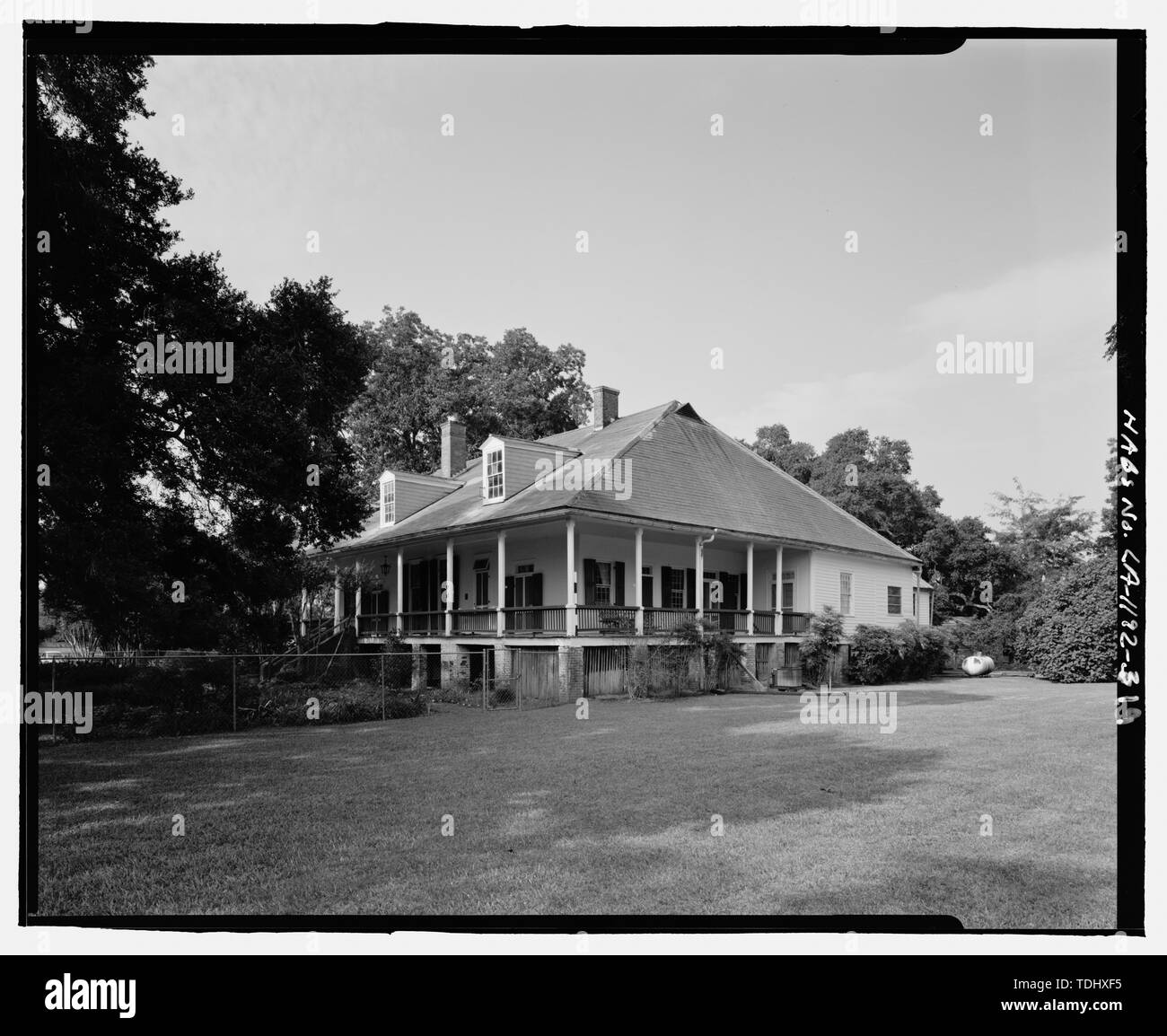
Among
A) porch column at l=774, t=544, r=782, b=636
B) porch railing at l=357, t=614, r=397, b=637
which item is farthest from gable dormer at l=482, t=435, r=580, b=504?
porch railing at l=357, t=614, r=397, b=637

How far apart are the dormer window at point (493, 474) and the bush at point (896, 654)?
10980mm

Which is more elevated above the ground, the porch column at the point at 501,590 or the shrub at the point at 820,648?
the porch column at the point at 501,590

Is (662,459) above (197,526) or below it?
above

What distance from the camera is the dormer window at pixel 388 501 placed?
23812mm

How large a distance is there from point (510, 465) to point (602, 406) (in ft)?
17.4

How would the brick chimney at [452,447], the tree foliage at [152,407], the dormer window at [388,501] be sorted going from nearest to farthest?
1. the tree foliage at [152,407]
2. the dormer window at [388,501]
3. the brick chimney at [452,447]

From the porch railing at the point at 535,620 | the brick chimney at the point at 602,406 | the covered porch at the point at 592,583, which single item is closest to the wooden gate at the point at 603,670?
the covered porch at the point at 592,583

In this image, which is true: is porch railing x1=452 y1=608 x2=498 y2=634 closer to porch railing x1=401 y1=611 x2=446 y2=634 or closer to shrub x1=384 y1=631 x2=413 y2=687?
porch railing x1=401 y1=611 x2=446 y2=634

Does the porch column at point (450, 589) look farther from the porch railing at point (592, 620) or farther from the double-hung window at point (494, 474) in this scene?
the double-hung window at point (494, 474)

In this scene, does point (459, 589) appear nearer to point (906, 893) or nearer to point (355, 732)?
point (355, 732)
